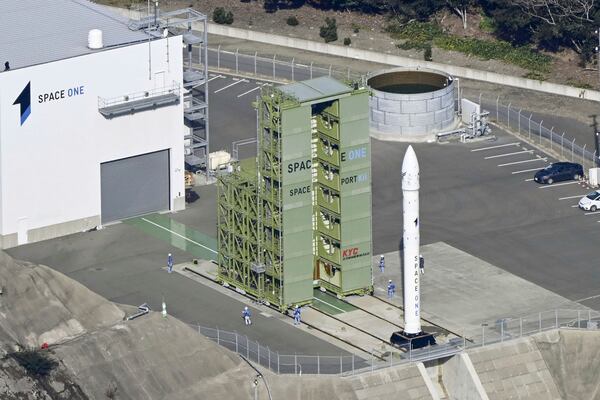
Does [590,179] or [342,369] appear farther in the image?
[590,179]

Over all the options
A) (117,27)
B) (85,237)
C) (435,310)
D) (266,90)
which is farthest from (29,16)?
(435,310)

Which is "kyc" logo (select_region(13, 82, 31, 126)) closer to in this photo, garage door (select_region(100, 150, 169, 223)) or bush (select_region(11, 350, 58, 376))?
garage door (select_region(100, 150, 169, 223))

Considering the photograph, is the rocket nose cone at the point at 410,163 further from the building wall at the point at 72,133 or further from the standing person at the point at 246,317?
the building wall at the point at 72,133

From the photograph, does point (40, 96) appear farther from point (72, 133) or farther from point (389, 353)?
point (389, 353)

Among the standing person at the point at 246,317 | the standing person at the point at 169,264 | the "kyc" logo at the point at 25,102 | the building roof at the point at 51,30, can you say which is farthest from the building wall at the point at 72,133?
the standing person at the point at 246,317

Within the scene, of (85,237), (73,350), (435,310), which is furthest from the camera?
(85,237)

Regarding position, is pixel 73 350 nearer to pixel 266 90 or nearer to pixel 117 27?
pixel 266 90
